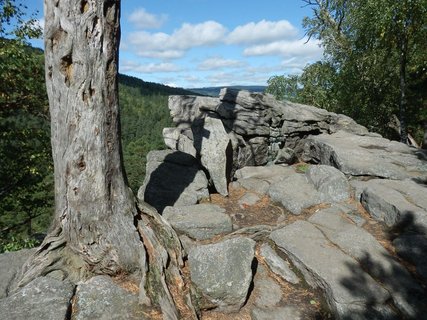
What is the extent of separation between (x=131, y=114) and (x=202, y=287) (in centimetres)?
14941

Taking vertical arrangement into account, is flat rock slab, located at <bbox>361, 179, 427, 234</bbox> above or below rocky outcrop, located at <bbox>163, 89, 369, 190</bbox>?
below

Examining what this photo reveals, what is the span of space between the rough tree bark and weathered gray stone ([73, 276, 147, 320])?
0.20m

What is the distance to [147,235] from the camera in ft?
19.6

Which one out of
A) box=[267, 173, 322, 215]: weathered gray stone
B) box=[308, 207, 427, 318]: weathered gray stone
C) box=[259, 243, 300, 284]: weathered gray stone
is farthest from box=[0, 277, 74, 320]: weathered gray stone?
box=[267, 173, 322, 215]: weathered gray stone

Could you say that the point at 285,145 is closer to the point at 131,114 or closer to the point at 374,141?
the point at 374,141

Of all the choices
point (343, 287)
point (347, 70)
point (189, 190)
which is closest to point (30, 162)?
point (189, 190)

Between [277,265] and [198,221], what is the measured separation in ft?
6.67

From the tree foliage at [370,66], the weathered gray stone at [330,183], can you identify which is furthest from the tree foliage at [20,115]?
the tree foliage at [370,66]

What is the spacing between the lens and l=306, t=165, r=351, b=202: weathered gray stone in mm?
9308

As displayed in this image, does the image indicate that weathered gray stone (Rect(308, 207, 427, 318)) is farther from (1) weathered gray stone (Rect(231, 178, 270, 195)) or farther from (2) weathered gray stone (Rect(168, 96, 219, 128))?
(2) weathered gray stone (Rect(168, 96, 219, 128))

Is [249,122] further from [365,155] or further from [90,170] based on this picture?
[90,170]

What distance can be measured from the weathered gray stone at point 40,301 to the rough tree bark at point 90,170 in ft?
0.85

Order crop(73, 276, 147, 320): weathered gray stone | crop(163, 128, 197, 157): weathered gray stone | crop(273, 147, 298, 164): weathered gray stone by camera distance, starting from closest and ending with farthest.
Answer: crop(73, 276, 147, 320): weathered gray stone, crop(163, 128, 197, 157): weathered gray stone, crop(273, 147, 298, 164): weathered gray stone

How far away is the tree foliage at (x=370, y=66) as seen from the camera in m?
17.5
